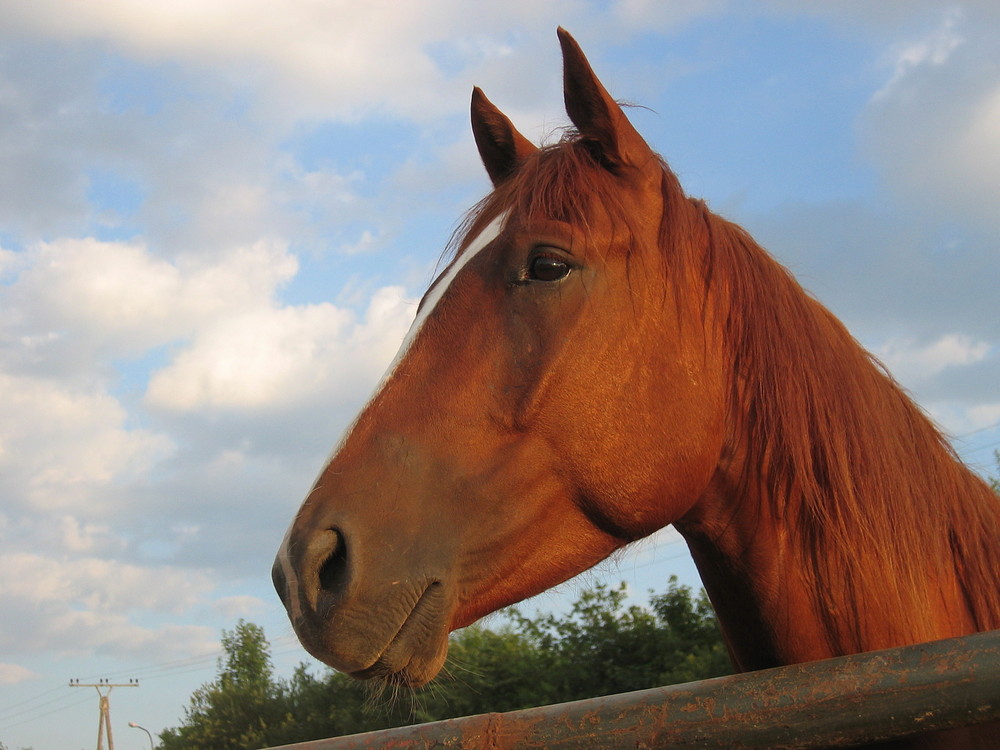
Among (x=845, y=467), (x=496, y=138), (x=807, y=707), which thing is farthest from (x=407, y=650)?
(x=496, y=138)

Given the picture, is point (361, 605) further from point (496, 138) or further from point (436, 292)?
point (496, 138)

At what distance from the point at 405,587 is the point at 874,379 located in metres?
1.54

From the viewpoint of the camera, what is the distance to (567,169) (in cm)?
259

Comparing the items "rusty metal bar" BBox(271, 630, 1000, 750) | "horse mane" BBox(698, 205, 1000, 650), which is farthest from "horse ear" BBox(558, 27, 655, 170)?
"rusty metal bar" BBox(271, 630, 1000, 750)

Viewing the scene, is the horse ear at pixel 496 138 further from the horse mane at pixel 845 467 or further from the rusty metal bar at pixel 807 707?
the rusty metal bar at pixel 807 707

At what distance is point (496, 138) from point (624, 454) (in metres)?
1.39

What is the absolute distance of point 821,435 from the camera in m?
2.42

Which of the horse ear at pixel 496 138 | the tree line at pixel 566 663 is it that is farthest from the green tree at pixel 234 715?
the horse ear at pixel 496 138

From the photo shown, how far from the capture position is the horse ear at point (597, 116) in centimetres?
256

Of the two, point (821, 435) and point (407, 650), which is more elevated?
point (821, 435)

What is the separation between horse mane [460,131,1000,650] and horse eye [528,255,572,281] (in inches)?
5.6

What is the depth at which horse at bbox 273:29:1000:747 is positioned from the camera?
216 cm

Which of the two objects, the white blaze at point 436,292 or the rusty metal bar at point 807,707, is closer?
the rusty metal bar at point 807,707

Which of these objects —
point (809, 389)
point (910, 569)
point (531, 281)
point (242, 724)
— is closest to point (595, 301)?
point (531, 281)
